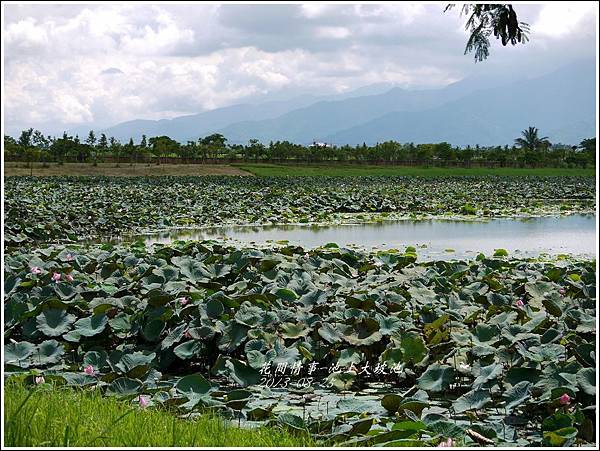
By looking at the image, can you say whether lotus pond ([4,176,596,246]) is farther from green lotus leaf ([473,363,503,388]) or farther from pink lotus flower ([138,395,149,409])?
green lotus leaf ([473,363,503,388])

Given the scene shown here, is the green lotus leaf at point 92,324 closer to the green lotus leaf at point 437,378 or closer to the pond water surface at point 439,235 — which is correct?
the green lotus leaf at point 437,378

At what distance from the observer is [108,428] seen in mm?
2568

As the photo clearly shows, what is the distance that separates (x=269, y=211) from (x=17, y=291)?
33.5 feet

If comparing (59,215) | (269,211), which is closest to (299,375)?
(59,215)

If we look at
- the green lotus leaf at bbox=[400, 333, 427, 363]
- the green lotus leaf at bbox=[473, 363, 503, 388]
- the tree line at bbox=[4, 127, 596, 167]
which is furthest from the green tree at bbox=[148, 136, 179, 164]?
the green lotus leaf at bbox=[473, 363, 503, 388]

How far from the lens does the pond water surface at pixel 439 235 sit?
9.95m

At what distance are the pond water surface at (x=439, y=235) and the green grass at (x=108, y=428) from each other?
631cm

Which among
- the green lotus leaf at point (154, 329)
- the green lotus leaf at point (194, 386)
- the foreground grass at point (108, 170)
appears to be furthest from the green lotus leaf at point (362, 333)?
the foreground grass at point (108, 170)

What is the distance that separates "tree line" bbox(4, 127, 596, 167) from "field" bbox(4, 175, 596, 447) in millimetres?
40591

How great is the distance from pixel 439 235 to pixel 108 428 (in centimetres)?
968

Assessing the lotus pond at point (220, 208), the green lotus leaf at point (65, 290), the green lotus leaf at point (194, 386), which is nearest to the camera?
the green lotus leaf at point (194, 386)

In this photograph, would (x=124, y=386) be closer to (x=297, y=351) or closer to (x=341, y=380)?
(x=297, y=351)

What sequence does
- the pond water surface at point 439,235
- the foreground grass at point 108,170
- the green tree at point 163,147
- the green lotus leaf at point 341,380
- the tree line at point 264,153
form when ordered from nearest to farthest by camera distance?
the green lotus leaf at point 341,380 → the pond water surface at point 439,235 → the foreground grass at point 108,170 → the tree line at point 264,153 → the green tree at point 163,147

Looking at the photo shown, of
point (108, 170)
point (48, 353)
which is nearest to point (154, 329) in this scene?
point (48, 353)
